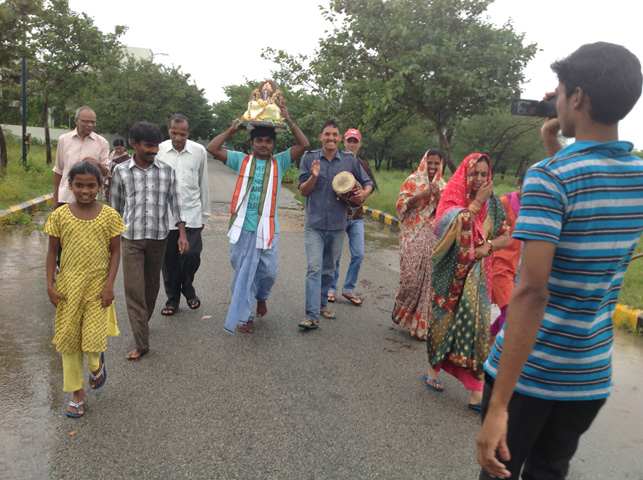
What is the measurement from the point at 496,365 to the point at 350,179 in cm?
384

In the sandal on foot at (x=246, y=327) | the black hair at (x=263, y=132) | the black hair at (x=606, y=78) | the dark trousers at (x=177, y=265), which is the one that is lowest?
the sandal on foot at (x=246, y=327)

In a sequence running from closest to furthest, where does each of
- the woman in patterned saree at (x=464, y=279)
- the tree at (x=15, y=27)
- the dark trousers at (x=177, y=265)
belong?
the woman in patterned saree at (x=464, y=279) < the dark trousers at (x=177, y=265) < the tree at (x=15, y=27)

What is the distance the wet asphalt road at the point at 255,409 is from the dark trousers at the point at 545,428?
1232 mm

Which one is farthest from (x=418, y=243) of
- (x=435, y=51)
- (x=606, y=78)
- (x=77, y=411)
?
(x=435, y=51)

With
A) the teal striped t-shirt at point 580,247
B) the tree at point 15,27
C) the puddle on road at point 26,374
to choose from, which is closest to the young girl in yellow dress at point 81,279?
the puddle on road at point 26,374

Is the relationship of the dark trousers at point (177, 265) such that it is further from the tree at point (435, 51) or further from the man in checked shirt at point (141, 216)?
the tree at point (435, 51)

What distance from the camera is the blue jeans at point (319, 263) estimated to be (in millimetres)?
5316

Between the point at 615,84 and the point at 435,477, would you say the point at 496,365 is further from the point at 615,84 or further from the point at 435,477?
the point at 435,477

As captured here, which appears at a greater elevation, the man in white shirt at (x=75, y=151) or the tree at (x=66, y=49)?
the tree at (x=66, y=49)

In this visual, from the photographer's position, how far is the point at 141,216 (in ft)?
14.8

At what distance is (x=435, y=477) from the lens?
9.77 feet

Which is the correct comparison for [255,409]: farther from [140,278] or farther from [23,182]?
[23,182]

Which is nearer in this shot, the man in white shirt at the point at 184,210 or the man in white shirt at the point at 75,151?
the man in white shirt at the point at 184,210

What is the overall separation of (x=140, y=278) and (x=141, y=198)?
0.69 meters
